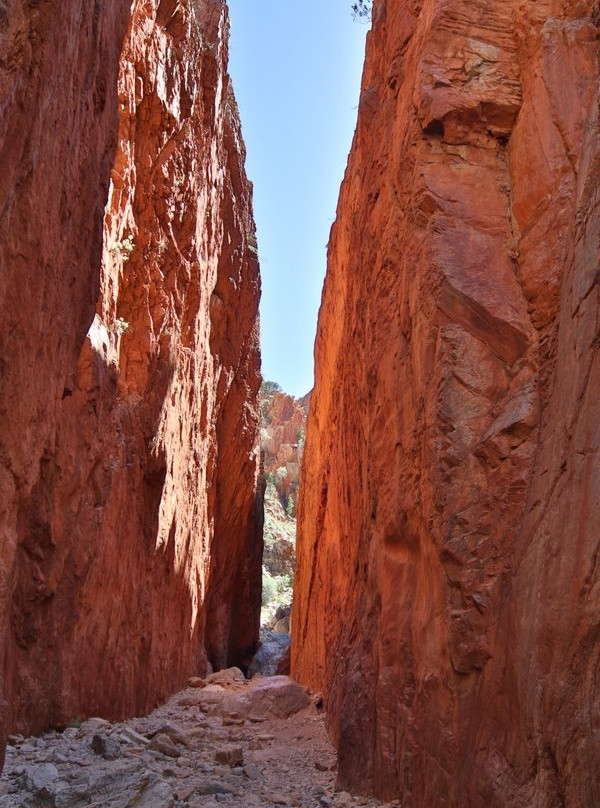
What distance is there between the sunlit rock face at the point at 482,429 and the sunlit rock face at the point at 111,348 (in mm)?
3423

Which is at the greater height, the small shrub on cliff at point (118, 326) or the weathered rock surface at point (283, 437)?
the weathered rock surface at point (283, 437)

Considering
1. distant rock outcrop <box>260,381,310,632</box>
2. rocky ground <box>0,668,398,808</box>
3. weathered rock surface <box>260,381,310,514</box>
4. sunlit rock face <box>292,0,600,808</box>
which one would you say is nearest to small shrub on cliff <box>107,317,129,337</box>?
sunlit rock face <box>292,0,600,808</box>

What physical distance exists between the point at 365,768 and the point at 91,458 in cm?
514

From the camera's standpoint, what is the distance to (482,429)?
6.23m

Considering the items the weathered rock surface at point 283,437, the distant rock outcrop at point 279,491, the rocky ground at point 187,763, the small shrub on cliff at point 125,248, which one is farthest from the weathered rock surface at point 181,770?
the weathered rock surface at point 283,437

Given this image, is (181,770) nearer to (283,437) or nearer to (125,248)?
(125,248)

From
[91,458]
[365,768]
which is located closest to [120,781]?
[365,768]

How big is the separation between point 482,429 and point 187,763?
474 centimetres

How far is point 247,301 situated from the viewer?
81.4 feet

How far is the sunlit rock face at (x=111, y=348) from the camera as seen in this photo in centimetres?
655

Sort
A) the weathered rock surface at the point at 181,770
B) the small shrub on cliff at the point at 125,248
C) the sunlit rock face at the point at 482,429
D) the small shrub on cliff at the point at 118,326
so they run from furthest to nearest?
the small shrub on cliff at the point at 125,248, the small shrub on cliff at the point at 118,326, the weathered rock surface at the point at 181,770, the sunlit rock face at the point at 482,429

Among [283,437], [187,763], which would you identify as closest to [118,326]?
[187,763]

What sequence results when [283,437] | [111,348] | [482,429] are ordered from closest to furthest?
[482,429] < [111,348] < [283,437]

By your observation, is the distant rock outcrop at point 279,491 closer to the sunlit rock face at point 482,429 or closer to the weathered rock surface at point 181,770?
the weathered rock surface at point 181,770
